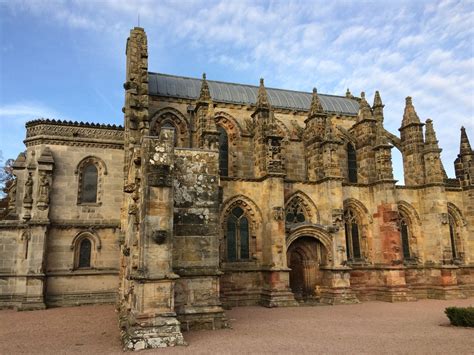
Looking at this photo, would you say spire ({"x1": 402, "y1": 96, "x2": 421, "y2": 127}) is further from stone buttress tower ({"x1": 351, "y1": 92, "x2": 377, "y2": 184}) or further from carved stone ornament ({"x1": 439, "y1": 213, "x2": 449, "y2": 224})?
carved stone ornament ({"x1": 439, "y1": 213, "x2": 449, "y2": 224})

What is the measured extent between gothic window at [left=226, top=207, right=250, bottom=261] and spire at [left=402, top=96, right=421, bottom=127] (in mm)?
12032

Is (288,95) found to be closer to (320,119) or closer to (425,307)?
(320,119)

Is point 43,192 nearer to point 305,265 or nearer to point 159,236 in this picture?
point 159,236

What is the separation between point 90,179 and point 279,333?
1354cm

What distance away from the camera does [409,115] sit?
24.1m

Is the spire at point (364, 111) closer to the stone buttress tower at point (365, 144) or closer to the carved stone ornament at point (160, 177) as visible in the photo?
the stone buttress tower at point (365, 144)

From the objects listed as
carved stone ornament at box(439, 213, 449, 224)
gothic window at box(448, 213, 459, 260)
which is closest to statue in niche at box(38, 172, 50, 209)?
carved stone ornament at box(439, 213, 449, 224)

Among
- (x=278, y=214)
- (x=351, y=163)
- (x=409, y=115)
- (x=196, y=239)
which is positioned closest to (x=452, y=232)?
(x=351, y=163)

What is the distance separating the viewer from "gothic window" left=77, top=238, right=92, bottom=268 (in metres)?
19.8

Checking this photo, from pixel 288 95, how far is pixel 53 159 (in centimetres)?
1598

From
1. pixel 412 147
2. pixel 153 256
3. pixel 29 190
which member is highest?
pixel 412 147

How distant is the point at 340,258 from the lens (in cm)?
1952

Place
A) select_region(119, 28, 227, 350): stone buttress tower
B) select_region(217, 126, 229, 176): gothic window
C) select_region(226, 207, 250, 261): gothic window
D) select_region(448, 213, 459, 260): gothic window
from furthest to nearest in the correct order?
select_region(448, 213, 459, 260): gothic window, select_region(217, 126, 229, 176): gothic window, select_region(226, 207, 250, 261): gothic window, select_region(119, 28, 227, 350): stone buttress tower

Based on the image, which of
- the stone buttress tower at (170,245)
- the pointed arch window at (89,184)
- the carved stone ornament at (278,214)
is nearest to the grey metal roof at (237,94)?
the pointed arch window at (89,184)
